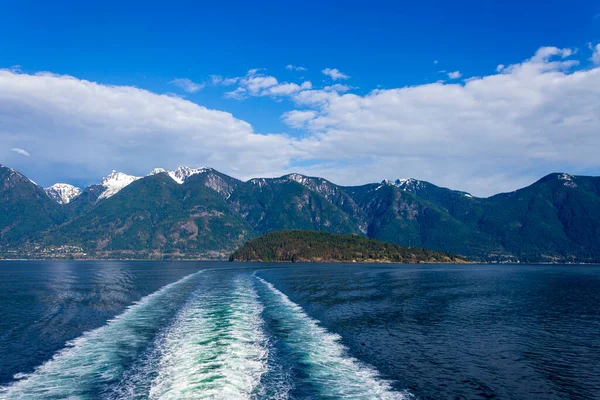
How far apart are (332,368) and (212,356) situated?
11.5 meters

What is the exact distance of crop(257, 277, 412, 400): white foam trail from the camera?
1147 inches

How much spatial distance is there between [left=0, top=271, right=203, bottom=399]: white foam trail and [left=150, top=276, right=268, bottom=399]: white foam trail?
367cm

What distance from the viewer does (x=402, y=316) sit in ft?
211

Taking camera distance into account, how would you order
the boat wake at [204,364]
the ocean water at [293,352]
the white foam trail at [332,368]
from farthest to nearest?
1. the ocean water at [293,352]
2. the white foam trail at [332,368]
3. the boat wake at [204,364]

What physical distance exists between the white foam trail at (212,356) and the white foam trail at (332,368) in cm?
433

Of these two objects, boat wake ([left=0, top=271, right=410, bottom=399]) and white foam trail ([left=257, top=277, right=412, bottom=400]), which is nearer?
boat wake ([left=0, top=271, right=410, bottom=399])

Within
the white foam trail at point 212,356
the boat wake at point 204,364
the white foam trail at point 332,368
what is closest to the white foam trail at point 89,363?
the boat wake at point 204,364

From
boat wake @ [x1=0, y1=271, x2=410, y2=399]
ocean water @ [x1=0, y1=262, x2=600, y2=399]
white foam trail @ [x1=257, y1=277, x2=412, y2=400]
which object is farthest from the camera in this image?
ocean water @ [x1=0, y1=262, x2=600, y2=399]

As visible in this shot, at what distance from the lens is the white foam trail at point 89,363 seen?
28.8 meters

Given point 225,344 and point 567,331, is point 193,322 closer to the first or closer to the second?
point 225,344

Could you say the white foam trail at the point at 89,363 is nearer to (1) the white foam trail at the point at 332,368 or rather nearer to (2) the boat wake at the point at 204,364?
(2) the boat wake at the point at 204,364

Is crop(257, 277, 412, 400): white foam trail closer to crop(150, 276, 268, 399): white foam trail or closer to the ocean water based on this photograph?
the ocean water

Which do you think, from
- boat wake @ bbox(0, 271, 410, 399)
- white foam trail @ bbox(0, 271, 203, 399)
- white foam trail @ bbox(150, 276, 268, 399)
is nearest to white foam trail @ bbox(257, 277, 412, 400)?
boat wake @ bbox(0, 271, 410, 399)

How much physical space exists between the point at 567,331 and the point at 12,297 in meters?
109
